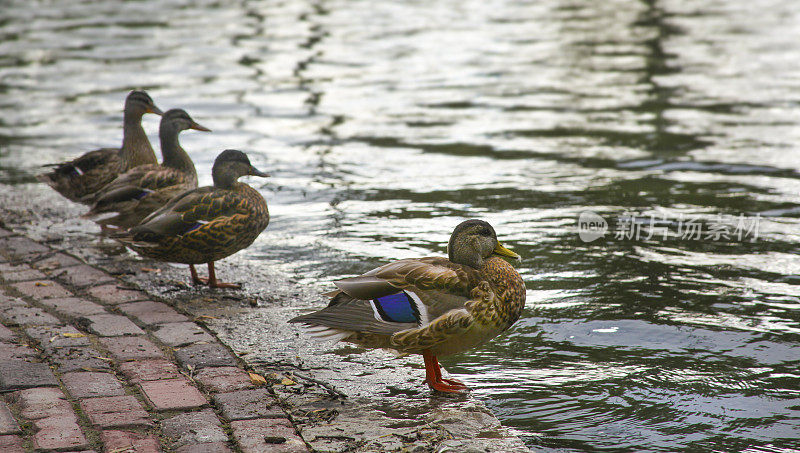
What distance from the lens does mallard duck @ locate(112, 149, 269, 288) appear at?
5852 millimetres

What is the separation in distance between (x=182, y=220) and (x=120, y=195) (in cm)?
100

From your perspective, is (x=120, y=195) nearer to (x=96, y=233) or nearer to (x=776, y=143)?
(x=96, y=233)

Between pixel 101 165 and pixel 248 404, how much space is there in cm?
400

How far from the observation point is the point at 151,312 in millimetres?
5484

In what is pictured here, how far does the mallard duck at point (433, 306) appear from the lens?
14.4ft

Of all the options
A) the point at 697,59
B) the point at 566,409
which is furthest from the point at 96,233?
the point at 697,59

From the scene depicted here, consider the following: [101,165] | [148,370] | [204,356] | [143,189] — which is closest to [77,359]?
[148,370]

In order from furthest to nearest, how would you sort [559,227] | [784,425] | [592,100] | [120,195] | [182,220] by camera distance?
1. [592,100]
2. [559,227]
3. [120,195]
4. [182,220]
5. [784,425]

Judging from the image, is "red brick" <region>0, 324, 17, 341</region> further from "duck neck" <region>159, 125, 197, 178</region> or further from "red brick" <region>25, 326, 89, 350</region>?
"duck neck" <region>159, 125, 197, 178</region>

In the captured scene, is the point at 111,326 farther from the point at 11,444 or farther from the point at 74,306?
the point at 11,444

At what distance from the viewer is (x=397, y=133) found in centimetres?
1054

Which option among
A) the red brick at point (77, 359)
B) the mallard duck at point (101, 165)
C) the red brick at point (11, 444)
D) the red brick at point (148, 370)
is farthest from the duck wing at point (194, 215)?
the red brick at point (11, 444)

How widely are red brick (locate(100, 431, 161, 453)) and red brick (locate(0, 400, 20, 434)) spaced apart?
1.25ft

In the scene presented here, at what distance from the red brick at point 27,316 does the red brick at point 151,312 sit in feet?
1.44
